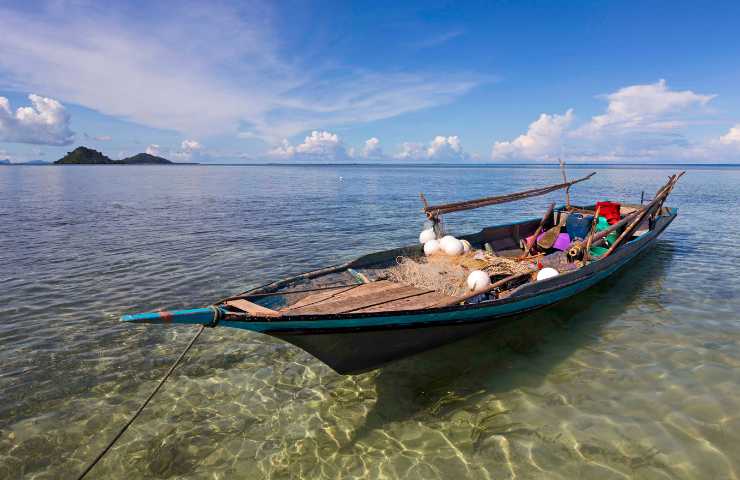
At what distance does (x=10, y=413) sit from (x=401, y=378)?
753 cm

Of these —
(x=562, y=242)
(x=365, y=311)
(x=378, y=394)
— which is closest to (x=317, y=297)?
(x=365, y=311)

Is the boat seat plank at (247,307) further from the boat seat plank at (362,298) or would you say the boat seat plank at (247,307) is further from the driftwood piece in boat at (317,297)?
the driftwood piece in boat at (317,297)

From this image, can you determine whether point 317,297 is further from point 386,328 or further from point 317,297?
point 386,328

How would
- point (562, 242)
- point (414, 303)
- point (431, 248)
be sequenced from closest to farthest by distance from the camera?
point (414, 303), point (431, 248), point (562, 242)

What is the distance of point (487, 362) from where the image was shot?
8.95m

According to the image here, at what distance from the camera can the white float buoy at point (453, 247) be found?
11.9 meters

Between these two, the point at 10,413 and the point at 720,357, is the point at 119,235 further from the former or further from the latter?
the point at 720,357

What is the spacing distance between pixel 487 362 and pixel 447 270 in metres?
2.62

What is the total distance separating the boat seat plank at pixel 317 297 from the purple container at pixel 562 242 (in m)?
9.18

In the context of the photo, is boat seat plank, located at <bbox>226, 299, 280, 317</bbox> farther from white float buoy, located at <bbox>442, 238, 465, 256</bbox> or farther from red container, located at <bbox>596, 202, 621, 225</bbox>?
red container, located at <bbox>596, 202, 621, 225</bbox>

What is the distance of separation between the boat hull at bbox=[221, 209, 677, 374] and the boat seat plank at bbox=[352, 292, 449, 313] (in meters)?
0.56

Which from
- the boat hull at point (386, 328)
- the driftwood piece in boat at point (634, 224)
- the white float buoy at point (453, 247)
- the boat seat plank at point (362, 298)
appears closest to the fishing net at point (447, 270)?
the white float buoy at point (453, 247)

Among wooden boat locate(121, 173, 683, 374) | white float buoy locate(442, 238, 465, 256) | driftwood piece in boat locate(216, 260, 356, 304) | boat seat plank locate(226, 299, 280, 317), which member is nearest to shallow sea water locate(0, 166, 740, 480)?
wooden boat locate(121, 173, 683, 374)

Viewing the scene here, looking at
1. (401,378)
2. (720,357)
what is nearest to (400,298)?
→ (401,378)
